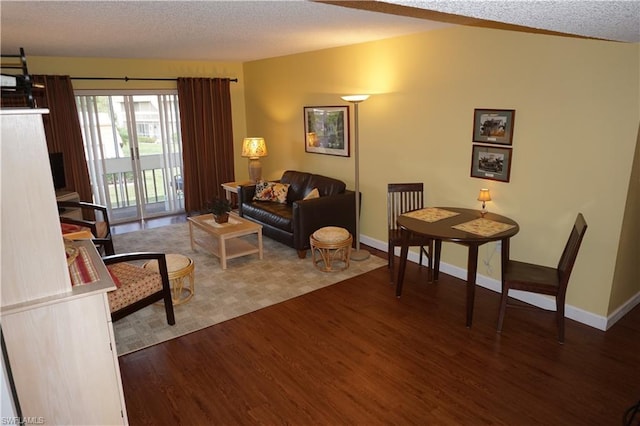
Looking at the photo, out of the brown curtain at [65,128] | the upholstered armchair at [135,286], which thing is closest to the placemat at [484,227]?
the upholstered armchair at [135,286]

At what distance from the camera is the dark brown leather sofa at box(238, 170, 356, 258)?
496 cm

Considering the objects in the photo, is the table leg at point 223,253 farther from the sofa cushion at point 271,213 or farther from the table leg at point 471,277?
the table leg at point 471,277

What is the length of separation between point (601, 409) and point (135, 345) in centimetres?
322

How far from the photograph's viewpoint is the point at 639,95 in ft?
9.74

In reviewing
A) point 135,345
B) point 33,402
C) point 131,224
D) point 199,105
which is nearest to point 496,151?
point 135,345

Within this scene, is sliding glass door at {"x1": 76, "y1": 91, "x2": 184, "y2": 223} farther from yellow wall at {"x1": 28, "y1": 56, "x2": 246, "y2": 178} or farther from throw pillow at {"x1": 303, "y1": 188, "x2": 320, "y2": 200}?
throw pillow at {"x1": 303, "y1": 188, "x2": 320, "y2": 200}

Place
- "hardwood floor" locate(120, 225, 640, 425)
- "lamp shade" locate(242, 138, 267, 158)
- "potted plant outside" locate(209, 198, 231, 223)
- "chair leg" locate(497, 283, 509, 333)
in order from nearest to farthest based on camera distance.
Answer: "hardwood floor" locate(120, 225, 640, 425) → "chair leg" locate(497, 283, 509, 333) → "potted plant outside" locate(209, 198, 231, 223) → "lamp shade" locate(242, 138, 267, 158)

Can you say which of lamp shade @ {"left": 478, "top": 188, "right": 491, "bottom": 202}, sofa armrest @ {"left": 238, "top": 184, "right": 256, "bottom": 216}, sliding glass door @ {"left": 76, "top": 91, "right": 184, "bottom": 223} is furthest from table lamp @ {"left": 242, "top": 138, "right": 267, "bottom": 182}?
lamp shade @ {"left": 478, "top": 188, "right": 491, "bottom": 202}

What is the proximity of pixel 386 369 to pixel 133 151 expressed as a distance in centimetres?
552

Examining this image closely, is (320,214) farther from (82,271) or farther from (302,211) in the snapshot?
(82,271)

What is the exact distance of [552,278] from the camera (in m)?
3.25

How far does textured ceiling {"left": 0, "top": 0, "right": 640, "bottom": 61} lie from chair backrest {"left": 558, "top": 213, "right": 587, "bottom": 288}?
125 cm

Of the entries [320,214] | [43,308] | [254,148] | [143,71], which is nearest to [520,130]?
[320,214]

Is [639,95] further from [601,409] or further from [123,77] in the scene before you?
[123,77]
